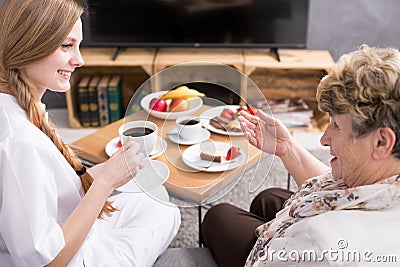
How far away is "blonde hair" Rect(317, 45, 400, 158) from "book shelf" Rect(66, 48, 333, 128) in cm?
193

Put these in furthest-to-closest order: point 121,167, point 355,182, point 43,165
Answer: point 121,167 → point 43,165 → point 355,182

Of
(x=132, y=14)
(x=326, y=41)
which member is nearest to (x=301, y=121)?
(x=326, y=41)

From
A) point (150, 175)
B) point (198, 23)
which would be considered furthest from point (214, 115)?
point (198, 23)

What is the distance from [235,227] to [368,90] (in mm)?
696

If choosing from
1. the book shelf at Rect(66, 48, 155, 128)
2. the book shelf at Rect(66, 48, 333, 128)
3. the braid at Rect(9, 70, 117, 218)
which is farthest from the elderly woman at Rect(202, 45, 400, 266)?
the book shelf at Rect(66, 48, 155, 128)

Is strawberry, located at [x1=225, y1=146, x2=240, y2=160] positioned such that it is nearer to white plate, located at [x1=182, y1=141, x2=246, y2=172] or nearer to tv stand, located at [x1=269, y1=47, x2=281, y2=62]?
white plate, located at [x1=182, y1=141, x2=246, y2=172]

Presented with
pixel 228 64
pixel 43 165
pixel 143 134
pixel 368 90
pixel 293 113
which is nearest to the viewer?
pixel 368 90

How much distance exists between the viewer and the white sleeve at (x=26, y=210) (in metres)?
1.18

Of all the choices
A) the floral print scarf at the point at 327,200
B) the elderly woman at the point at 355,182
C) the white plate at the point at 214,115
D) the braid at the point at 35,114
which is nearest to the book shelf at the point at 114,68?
the white plate at the point at 214,115

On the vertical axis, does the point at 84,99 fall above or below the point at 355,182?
below

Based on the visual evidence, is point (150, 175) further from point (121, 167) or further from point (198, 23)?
point (198, 23)

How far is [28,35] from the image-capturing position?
1238mm

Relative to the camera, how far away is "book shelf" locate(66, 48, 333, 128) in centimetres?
304

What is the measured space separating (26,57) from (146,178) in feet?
1.45
